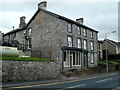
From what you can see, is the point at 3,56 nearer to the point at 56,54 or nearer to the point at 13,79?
the point at 13,79

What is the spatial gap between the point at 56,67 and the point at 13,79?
702 centimetres

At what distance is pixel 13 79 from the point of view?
49.8 feet

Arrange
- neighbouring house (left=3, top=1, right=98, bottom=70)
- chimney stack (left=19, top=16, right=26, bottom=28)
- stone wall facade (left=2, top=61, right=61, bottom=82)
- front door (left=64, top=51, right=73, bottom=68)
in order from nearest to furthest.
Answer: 1. stone wall facade (left=2, top=61, right=61, bottom=82)
2. neighbouring house (left=3, top=1, right=98, bottom=70)
3. front door (left=64, top=51, right=73, bottom=68)
4. chimney stack (left=19, top=16, right=26, bottom=28)

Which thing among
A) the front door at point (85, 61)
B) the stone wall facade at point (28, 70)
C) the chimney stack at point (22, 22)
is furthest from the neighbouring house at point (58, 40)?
the stone wall facade at point (28, 70)

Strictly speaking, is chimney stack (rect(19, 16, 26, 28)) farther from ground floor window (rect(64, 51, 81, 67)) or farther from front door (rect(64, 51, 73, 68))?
ground floor window (rect(64, 51, 81, 67))

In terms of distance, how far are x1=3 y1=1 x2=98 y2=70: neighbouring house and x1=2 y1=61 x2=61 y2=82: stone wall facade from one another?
4207 mm

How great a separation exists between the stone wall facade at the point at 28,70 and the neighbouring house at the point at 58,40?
166 inches

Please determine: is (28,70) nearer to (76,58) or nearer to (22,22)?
(76,58)

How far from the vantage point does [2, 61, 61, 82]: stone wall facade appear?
49.1 feet

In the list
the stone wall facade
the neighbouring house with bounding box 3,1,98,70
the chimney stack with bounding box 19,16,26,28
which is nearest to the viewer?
the stone wall facade

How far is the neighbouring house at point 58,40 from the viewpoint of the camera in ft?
81.8

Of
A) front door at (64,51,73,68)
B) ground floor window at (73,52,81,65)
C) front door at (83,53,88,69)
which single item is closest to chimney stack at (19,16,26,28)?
front door at (64,51,73,68)

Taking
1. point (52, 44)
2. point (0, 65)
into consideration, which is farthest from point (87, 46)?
point (0, 65)

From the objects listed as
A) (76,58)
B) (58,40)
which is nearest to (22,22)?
(58,40)
